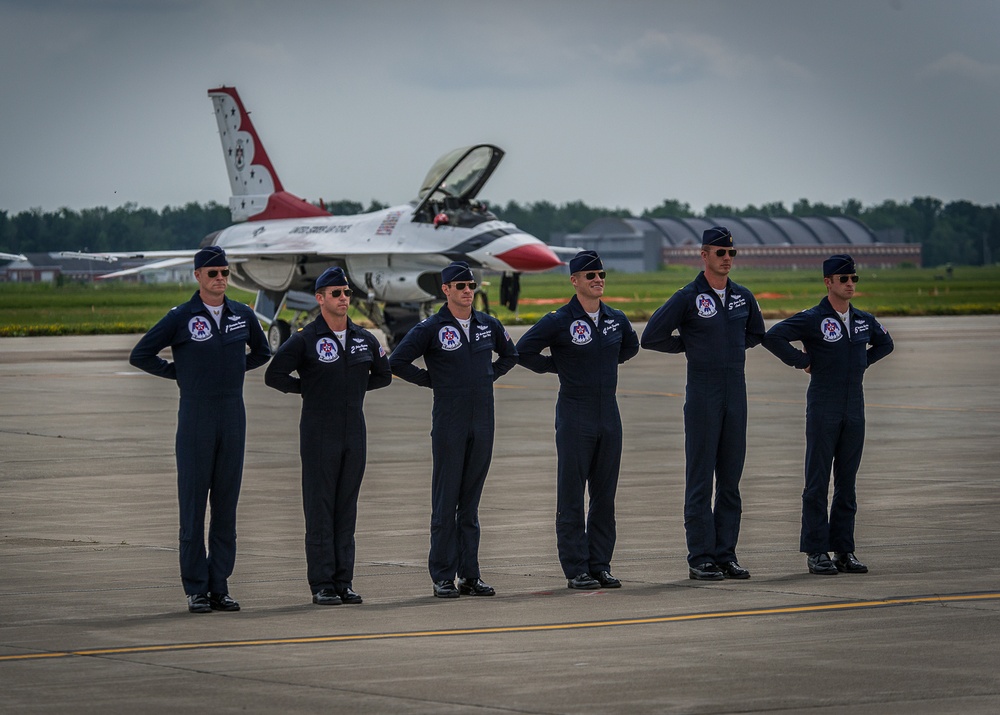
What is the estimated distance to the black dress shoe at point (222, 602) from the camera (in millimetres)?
9211

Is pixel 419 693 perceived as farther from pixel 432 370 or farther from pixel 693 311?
pixel 693 311

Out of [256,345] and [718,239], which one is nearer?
[256,345]

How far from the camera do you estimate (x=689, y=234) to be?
161250mm

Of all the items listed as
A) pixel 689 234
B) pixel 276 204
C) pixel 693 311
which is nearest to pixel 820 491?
pixel 693 311

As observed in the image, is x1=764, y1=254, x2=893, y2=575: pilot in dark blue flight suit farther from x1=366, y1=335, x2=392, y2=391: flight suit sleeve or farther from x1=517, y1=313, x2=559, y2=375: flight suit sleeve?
x1=366, y1=335, x2=392, y2=391: flight suit sleeve

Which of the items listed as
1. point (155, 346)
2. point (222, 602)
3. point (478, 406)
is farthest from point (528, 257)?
point (222, 602)

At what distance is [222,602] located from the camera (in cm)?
924

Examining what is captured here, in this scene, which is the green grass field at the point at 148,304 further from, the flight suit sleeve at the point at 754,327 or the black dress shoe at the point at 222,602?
the black dress shoe at the point at 222,602

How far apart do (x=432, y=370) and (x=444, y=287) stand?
570 millimetres

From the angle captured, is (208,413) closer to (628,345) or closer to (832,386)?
(628,345)

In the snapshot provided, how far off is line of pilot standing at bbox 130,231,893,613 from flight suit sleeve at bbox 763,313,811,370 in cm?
1

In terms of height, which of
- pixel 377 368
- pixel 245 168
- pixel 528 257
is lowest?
pixel 377 368

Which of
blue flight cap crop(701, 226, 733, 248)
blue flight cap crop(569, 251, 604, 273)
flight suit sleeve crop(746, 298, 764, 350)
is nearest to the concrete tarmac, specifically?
flight suit sleeve crop(746, 298, 764, 350)

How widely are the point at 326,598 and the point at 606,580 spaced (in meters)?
1.78
